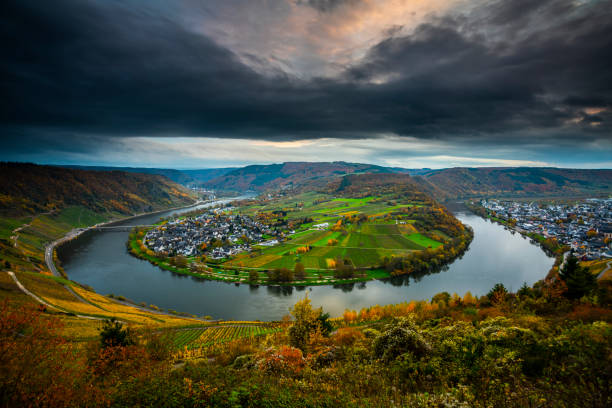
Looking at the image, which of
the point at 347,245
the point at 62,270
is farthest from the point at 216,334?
the point at 62,270

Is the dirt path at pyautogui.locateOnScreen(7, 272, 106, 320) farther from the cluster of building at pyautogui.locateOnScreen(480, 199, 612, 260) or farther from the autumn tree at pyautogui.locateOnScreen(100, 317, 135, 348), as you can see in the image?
the cluster of building at pyautogui.locateOnScreen(480, 199, 612, 260)

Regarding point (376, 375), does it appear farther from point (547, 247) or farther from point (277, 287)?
point (547, 247)

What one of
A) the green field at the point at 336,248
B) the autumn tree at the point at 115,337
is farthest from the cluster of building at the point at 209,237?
the autumn tree at the point at 115,337

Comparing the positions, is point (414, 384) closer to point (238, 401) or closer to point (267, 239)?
point (238, 401)

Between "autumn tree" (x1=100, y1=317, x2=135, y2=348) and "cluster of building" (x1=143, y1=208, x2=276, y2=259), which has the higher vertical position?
"autumn tree" (x1=100, y1=317, x2=135, y2=348)

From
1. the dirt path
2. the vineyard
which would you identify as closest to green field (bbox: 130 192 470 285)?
the vineyard

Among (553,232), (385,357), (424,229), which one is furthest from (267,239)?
Result: (553,232)

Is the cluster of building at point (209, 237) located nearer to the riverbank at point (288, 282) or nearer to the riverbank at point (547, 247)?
the riverbank at point (288, 282)
